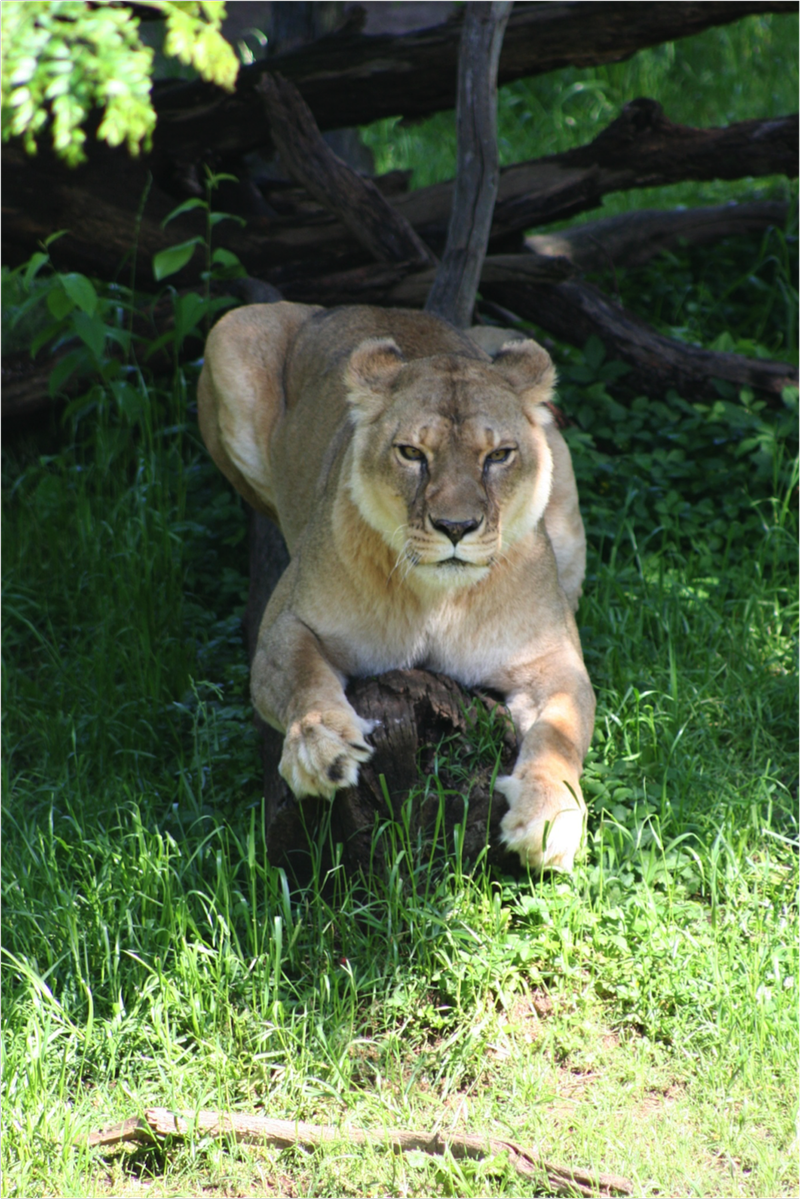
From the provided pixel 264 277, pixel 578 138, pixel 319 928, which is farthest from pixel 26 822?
pixel 578 138

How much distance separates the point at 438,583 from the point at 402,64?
3616mm

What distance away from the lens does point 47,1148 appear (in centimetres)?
292

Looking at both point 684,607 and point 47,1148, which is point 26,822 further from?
point 684,607

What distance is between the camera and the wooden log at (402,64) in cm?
574

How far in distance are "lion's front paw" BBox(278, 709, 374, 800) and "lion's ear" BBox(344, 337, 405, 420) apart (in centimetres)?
100

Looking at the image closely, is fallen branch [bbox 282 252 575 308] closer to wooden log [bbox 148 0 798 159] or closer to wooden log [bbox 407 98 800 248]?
wooden log [bbox 407 98 800 248]

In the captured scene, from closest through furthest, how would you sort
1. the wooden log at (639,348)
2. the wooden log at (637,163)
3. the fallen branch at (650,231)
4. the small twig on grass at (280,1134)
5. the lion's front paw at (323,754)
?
1. the small twig on grass at (280,1134)
2. the lion's front paw at (323,754)
3. the wooden log at (639,348)
4. the wooden log at (637,163)
5. the fallen branch at (650,231)

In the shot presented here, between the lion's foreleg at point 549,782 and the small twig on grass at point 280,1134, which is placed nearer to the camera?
the small twig on grass at point 280,1134

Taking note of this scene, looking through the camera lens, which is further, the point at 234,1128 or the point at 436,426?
the point at 436,426

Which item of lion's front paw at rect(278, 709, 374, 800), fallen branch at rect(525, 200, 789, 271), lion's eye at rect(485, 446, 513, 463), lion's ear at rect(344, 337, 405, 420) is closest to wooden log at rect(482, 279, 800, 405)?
fallen branch at rect(525, 200, 789, 271)

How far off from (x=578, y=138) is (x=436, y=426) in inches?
277

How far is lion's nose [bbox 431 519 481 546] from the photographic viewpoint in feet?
10.8

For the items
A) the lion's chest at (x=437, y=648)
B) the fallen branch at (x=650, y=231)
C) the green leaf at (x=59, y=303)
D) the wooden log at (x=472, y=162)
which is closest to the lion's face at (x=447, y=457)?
the lion's chest at (x=437, y=648)

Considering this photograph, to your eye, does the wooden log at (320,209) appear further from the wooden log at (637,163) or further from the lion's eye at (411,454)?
the lion's eye at (411,454)
